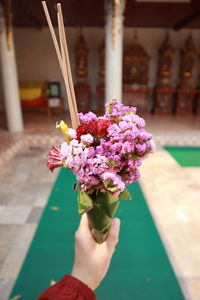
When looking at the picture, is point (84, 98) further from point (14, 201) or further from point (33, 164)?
point (14, 201)

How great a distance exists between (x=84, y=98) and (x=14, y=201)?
6.26m

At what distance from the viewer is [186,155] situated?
19.7 ft

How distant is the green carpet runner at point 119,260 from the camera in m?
2.23

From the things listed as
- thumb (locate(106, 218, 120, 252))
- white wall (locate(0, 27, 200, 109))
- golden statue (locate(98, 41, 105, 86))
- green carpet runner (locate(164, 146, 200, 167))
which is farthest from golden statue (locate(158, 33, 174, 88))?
thumb (locate(106, 218, 120, 252))

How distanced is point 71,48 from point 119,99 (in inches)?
163

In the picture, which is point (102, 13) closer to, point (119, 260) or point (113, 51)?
point (113, 51)

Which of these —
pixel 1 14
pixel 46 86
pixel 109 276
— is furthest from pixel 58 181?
pixel 46 86

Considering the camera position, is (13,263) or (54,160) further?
(13,263)

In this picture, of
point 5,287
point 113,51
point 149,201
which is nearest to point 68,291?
point 5,287

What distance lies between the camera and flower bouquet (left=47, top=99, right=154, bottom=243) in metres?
0.93

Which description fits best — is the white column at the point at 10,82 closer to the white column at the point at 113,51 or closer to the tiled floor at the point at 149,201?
the tiled floor at the point at 149,201

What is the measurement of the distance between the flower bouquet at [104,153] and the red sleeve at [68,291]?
28 centimetres

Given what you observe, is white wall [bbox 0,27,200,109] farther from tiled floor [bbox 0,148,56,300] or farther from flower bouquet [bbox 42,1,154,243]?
flower bouquet [bbox 42,1,154,243]

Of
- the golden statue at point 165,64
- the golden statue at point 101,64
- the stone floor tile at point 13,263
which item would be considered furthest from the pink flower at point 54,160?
the golden statue at point 165,64
